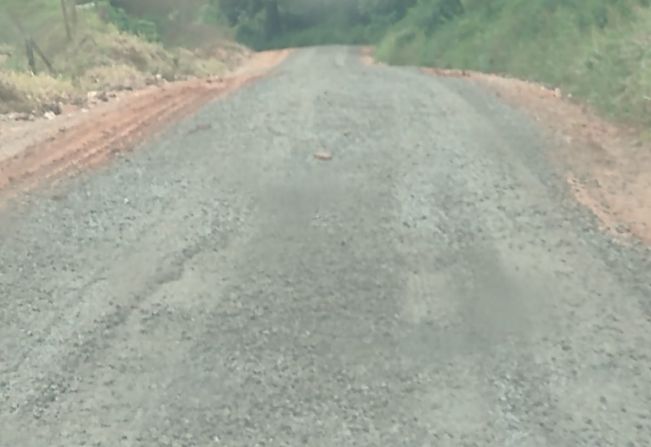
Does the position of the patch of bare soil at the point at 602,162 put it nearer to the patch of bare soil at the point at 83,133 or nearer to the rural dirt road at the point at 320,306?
the rural dirt road at the point at 320,306

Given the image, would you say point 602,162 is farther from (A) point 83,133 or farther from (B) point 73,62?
(B) point 73,62

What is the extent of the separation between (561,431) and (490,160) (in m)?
5.17

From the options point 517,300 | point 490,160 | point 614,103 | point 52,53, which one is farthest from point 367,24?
point 517,300

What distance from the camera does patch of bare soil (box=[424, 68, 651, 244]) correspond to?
8.18 meters

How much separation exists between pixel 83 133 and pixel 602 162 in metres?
5.67

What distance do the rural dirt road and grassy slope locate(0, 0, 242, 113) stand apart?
16.7 ft

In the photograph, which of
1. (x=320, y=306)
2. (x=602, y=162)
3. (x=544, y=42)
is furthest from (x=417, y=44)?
(x=320, y=306)

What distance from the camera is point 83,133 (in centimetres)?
1128

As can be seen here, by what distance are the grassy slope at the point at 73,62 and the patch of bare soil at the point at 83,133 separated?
2.46ft

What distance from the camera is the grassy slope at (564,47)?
13.2 m

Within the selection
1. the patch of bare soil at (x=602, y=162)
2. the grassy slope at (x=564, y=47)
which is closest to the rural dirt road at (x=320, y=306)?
the patch of bare soil at (x=602, y=162)

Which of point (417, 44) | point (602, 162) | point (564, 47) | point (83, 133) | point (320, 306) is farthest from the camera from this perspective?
point (417, 44)

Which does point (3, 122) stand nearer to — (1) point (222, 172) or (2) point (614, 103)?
Answer: (1) point (222, 172)

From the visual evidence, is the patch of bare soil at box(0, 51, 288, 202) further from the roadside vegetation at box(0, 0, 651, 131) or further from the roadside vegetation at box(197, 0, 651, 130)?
the roadside vegetation at box(197, 0, 651, 130)
